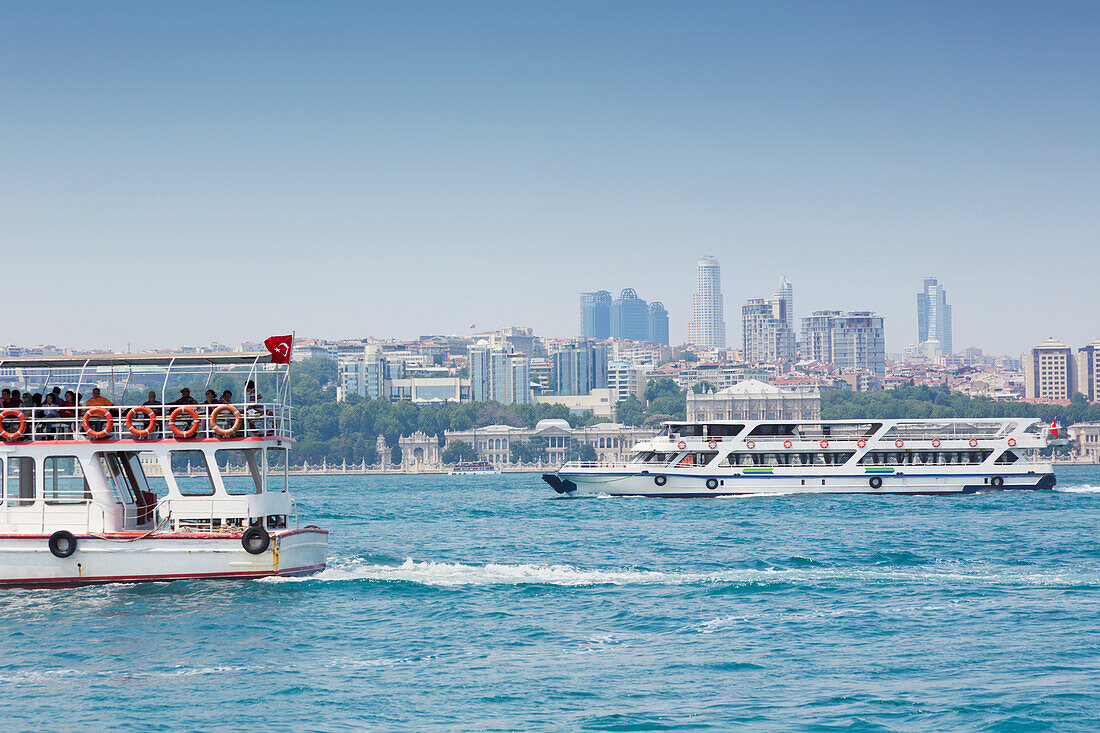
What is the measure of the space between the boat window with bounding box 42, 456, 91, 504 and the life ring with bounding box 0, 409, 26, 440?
0.80 metres

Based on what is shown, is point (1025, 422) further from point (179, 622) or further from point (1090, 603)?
point (179, 622)

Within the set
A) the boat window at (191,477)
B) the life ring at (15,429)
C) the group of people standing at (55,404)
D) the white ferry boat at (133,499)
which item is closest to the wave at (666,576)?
the white ferry boat at (133,499)

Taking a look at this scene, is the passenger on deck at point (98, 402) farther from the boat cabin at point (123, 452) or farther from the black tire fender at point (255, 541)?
the black tire fender at point (255, 541)

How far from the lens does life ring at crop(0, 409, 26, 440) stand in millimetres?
29641

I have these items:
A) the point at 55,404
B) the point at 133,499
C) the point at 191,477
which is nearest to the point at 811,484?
the point at 133,499

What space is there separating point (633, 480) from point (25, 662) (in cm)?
5325

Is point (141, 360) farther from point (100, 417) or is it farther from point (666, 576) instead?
point (666, 576)

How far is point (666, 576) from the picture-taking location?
1330 inches

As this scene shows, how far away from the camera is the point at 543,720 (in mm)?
19594

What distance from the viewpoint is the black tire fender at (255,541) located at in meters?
28.7

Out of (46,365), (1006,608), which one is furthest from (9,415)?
(1006,608)

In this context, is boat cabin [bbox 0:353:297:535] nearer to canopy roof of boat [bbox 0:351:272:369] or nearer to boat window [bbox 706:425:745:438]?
canopy roof of boat [bbox 0:351:272:369]

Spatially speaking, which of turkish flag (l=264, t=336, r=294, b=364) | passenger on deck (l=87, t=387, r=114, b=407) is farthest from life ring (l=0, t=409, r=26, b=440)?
turkish flag (l=264, t=336, r=294, b=364)

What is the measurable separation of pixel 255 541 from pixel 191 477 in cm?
8830
